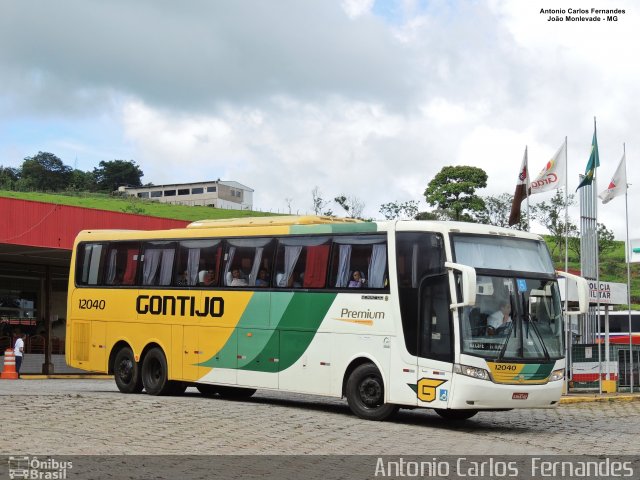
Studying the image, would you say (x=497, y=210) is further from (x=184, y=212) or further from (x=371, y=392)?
(x=371, y=392)

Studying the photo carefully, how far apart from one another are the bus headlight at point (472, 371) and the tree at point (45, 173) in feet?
417

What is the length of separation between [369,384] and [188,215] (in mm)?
82612

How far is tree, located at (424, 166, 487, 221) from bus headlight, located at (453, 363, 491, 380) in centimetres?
7619

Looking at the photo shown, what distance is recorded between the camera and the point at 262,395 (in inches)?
953

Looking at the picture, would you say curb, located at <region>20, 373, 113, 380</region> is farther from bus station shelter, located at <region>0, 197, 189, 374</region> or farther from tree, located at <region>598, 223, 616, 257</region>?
tree, located at <region>598, 223, 616, 257</region>

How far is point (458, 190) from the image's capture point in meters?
92.7

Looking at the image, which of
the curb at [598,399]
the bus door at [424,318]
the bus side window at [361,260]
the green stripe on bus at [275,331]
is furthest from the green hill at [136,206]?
the bus door at [424,318]

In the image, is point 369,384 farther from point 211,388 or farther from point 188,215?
point 188,215

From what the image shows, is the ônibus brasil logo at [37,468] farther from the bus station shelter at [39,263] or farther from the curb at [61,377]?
the curb at [61,377]

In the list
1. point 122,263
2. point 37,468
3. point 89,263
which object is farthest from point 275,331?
point 37,468

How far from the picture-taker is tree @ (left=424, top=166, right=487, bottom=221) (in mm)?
92562

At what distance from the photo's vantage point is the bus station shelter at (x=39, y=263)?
111ft

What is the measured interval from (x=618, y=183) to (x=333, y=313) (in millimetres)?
17328

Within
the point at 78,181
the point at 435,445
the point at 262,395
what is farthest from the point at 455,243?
the point at 78,181
